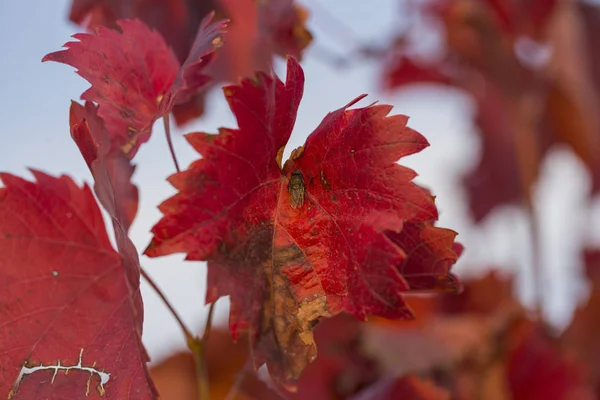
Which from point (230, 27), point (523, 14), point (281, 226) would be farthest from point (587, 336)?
point (281, 226)

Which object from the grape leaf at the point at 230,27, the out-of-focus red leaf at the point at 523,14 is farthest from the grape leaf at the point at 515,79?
the grape leaf at the point at 230,27

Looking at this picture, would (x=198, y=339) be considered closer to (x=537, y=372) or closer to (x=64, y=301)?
(x=64, y=301)

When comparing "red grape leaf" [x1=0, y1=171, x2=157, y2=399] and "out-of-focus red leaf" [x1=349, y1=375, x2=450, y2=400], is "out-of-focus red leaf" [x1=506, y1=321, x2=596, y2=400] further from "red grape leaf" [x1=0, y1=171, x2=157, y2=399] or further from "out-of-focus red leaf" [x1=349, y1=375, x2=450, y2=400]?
"red grape leaf" [x1=0, y1=171, x2=157, y2=399]

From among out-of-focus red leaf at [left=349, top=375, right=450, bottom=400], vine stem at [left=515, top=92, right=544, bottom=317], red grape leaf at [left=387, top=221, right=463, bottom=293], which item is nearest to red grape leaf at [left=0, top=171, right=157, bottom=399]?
red grape leaf at [left=387, top=221, right=463, bottom=293]

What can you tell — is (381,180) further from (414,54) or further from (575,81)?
(414,54)

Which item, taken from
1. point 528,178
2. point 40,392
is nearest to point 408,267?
point 40,392

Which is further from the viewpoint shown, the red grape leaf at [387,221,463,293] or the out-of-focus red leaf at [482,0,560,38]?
the out-of-focus red leaf at [482,0,560,38]
